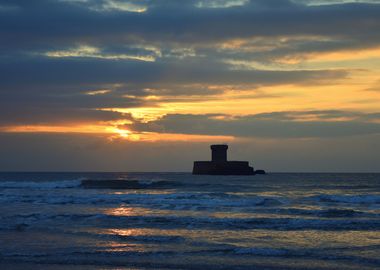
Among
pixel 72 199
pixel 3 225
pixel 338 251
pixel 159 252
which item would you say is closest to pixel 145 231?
pixel 159 252

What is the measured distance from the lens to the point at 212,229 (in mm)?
22844

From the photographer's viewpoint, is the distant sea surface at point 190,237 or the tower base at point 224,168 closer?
the distant sea surface at point 190,237

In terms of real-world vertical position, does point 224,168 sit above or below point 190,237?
above

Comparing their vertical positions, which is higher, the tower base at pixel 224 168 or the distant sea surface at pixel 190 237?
the tower base at pixel 224 168

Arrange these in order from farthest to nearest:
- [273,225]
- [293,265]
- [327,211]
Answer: [327,211], [273,225], [293,265]

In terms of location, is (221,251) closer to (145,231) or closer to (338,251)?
(338,251)

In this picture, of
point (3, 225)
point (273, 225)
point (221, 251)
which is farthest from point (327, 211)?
point (3, 225)

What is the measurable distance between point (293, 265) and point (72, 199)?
1117 inches

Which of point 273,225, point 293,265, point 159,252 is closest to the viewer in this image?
point 293,265

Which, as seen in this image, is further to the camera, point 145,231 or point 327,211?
point 327,211

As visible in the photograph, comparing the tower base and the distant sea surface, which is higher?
the tower base

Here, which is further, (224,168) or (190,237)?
(224,168)

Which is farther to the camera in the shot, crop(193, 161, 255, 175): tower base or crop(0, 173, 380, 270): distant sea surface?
crop(193, 161, 255, 175): tower base

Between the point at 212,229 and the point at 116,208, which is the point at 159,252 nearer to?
the point at 212,229
